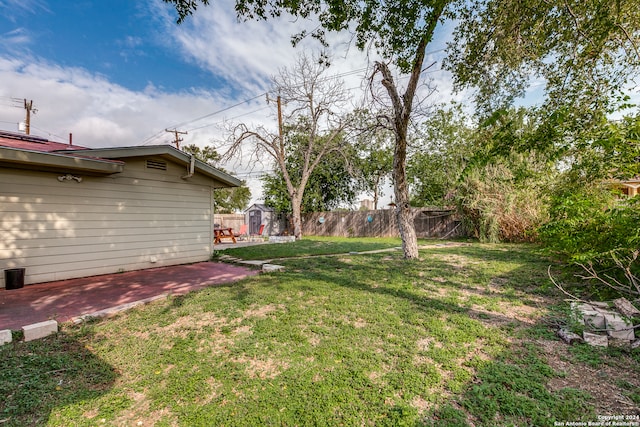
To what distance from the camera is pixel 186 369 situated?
2262 mm

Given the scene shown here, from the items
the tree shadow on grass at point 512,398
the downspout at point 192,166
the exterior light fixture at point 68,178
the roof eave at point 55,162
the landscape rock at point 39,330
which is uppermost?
the downspout at point 192,166

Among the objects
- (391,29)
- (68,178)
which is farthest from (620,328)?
(68,178)

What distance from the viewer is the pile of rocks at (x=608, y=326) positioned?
8.21ft

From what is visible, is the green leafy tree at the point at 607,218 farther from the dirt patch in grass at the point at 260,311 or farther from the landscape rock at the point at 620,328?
the dirt patch in grass at the point at 260,311

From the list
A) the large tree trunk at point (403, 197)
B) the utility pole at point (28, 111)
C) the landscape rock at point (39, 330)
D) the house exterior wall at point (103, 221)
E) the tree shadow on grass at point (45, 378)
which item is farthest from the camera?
the utility pole at point (28, 111)

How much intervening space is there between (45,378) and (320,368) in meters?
2.19

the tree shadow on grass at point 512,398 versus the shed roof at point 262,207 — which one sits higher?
the shed roof at point 262,207

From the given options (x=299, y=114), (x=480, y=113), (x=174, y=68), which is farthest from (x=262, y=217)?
(x=480, y=113)

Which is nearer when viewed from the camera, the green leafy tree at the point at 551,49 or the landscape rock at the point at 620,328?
the landscape rock at the point at 620,328

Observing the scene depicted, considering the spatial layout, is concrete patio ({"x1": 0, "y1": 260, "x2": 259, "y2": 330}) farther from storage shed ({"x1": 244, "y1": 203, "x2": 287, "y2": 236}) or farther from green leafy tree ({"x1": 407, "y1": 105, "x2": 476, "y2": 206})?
green leafy tree ({"x1": 407, "y1": 105, "x2": 476, "y2": 206})

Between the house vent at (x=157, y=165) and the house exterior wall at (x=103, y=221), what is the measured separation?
8 centimetres

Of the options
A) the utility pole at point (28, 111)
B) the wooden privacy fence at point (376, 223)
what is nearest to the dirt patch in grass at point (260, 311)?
the wooden privacy fence at point (376, 223)

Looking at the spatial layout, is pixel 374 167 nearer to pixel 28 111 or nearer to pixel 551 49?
pixel 551 49

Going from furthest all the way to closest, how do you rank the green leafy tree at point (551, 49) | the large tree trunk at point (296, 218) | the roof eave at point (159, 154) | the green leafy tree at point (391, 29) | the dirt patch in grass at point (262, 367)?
the large tree trunk at point (296, 218) < the roof eave at point (159, 154) < the green leafy tree at point (391, 29) < the green leafy tree at point (551, 49) < the dirt patch in grass at point (262, 367)
